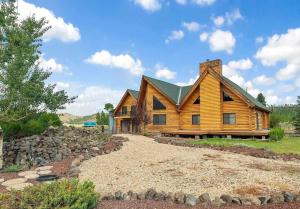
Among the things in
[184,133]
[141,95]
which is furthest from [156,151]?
[141,95]

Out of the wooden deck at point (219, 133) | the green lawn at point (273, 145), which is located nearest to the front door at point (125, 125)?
the wooden deck at point (219, 133)

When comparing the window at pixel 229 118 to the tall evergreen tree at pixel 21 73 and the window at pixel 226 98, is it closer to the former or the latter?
the window at pixel 226 98

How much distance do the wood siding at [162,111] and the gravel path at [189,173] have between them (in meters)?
16.7

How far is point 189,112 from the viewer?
3041cm

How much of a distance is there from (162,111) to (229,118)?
7.47 m

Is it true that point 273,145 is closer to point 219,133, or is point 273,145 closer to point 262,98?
point 219,133

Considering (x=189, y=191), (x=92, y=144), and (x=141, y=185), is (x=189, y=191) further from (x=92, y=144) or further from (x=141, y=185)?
(x=92, y=144)

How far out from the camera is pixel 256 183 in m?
9.04

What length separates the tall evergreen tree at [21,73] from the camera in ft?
45.2

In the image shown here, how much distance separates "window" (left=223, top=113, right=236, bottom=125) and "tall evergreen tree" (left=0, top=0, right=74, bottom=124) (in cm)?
1729

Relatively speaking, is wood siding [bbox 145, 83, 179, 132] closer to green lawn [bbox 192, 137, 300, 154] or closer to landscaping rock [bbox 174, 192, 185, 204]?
green lawn [bbox 192, 137, 300, 154]

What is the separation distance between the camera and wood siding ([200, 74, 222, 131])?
92.6 ft

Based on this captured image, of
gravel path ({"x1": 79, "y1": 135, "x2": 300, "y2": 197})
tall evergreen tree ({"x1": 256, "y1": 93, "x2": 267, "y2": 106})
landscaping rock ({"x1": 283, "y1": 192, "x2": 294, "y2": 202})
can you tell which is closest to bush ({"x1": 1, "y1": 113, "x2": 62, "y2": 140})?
gravel path ({"x1": 79, "y1": 135, "x2": 300, "y2": 197})

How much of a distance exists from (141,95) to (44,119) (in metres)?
13.6
